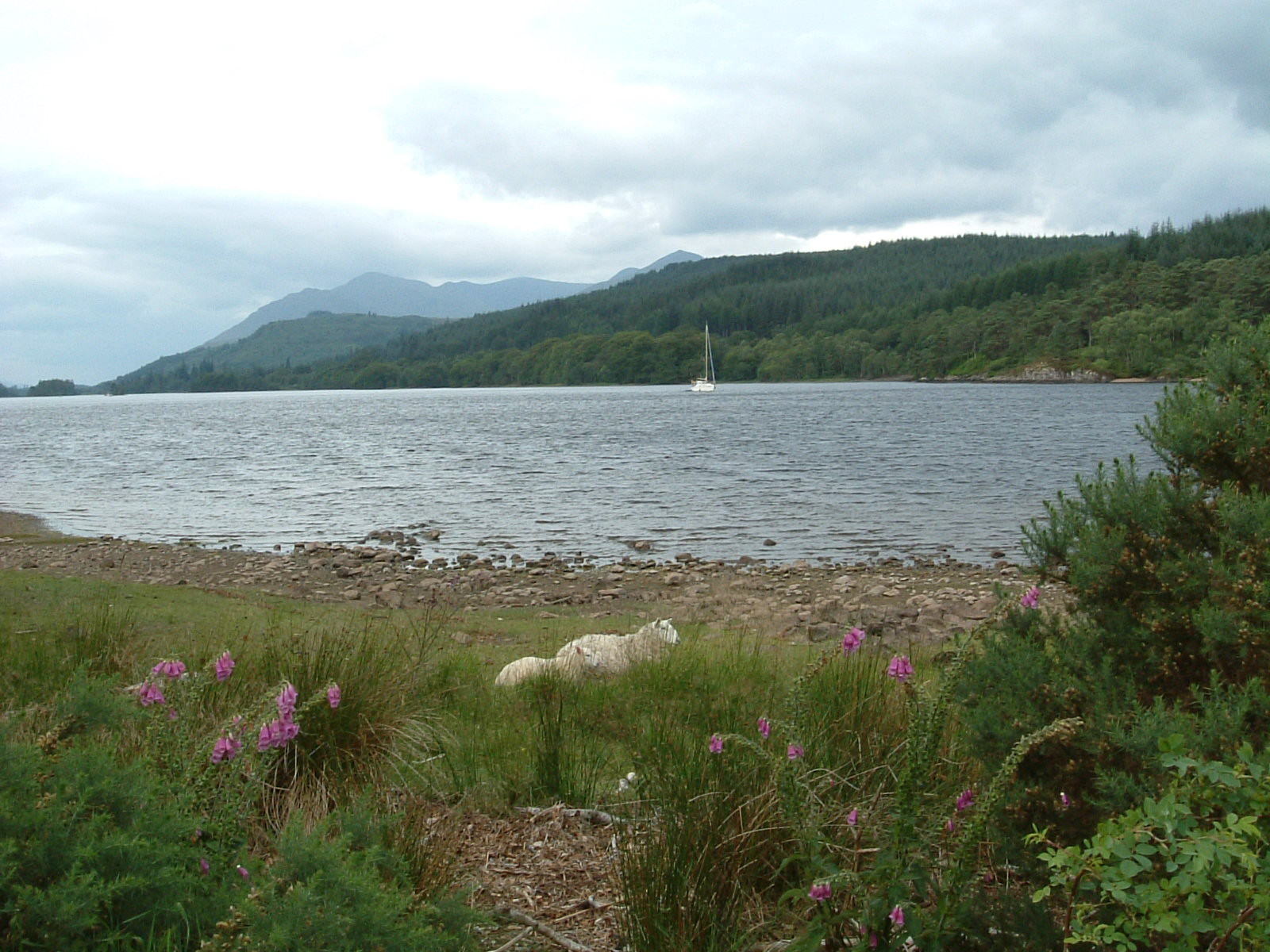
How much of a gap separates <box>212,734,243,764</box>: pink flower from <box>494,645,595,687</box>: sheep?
162 inches

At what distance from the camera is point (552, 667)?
7211 mm

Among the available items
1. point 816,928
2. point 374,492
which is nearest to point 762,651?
point 816,928

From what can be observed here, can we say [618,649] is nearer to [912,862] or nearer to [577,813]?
[577,813]

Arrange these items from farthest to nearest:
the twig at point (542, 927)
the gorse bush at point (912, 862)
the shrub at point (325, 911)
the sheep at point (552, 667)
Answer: the sheep at point (552, 667)
the twig at point (542, 927)
the gorse bush at point (912, 862)
the shrub at point (325, 911)

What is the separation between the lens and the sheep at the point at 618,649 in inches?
311

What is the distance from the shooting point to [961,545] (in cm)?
2228

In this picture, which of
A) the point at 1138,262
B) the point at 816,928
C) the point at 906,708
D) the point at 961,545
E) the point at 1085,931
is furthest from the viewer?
the point at 1138,262

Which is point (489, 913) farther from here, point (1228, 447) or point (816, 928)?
point (1228, 447)

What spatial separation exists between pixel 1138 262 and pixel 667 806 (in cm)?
17274

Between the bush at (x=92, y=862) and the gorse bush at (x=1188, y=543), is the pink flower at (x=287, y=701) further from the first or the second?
the gorse bush at (x=1188, y=543)

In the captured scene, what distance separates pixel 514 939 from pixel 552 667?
4117 mm

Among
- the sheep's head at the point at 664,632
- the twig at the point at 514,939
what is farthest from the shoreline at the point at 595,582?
the twig at the point at 514,939

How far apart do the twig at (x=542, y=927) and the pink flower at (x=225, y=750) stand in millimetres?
1075

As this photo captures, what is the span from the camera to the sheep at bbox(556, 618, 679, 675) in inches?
311
